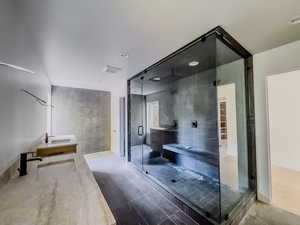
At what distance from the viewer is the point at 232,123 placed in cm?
268

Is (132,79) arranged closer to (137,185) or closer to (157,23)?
(157,23)

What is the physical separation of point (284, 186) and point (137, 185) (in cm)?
290

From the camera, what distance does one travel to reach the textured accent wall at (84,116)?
450 cm

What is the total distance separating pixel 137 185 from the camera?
2.79 m

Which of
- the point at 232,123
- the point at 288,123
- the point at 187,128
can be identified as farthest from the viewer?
the point at 187,128

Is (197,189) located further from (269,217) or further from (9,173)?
(9,173)

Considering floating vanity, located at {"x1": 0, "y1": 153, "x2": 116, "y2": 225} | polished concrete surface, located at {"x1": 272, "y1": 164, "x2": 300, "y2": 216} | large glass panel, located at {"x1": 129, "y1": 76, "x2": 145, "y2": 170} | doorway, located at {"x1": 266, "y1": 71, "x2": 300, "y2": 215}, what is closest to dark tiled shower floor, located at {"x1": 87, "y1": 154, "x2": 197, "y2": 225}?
large glass panel, located at {"x1": 129, "y1": 76, "x2": 145, "y2": 170}

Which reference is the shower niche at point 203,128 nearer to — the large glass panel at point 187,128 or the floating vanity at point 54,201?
the large glass panel at point 187,128

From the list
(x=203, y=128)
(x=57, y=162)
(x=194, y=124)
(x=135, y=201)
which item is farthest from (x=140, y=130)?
(x=57, y=162)

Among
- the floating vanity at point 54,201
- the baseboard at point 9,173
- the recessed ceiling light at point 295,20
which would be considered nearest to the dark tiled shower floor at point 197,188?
the floating vanity at point 54,201

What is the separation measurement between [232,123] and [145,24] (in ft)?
8.03

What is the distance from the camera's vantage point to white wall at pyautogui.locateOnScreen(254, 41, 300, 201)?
2.01 m

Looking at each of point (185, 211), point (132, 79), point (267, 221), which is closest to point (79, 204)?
point (185, 211)

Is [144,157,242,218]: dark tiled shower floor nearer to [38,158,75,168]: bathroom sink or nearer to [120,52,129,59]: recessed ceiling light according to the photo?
[38,158,75,168]: bathroom sink
